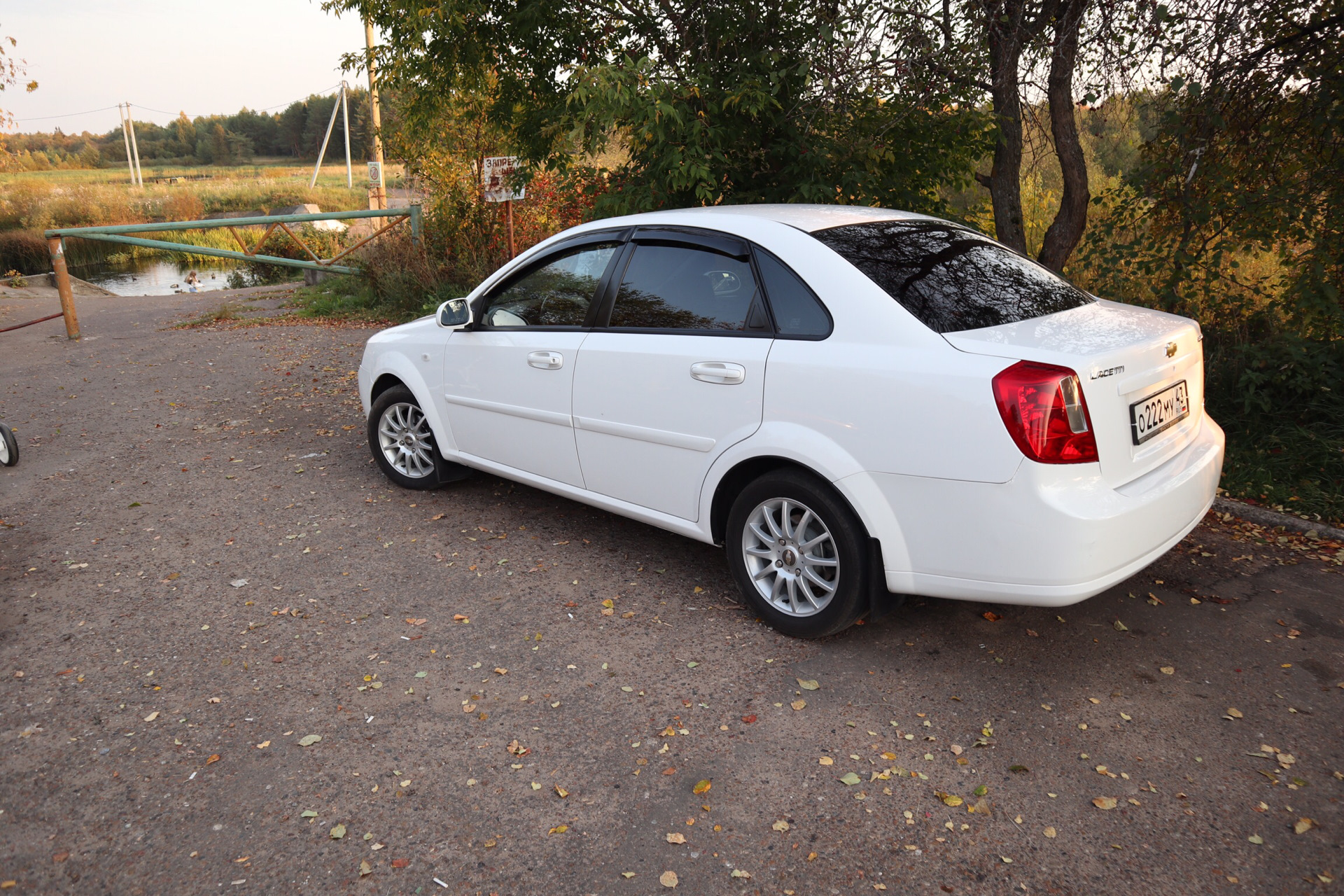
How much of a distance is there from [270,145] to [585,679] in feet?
369

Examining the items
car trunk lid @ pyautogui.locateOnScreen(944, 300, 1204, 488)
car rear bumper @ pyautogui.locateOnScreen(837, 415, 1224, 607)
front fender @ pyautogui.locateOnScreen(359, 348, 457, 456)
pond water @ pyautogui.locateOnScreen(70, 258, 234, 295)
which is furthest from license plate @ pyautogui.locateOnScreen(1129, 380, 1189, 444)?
pond water @ pyautogui.locateOnScreen(70, 258, 234, 295)

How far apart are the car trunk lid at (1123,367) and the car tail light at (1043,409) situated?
0.17 feet

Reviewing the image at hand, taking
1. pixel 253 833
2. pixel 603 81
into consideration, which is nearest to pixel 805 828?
pixel 253 833

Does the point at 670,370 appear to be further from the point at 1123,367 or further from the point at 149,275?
the point at 149,275

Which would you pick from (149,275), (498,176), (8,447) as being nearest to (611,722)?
(8,447)

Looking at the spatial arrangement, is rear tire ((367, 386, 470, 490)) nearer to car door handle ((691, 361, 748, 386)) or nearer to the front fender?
the front fender

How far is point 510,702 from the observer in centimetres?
337

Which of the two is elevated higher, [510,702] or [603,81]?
[603,81]

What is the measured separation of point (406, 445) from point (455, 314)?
115cm

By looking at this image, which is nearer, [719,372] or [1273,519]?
[719,372]

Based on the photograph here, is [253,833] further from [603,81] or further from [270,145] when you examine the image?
[270,145]

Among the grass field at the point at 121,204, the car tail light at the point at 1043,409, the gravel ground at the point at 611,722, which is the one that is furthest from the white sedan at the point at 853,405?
the grass field at the point at 121,204

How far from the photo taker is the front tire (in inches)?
135

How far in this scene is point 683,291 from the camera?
3.99m
